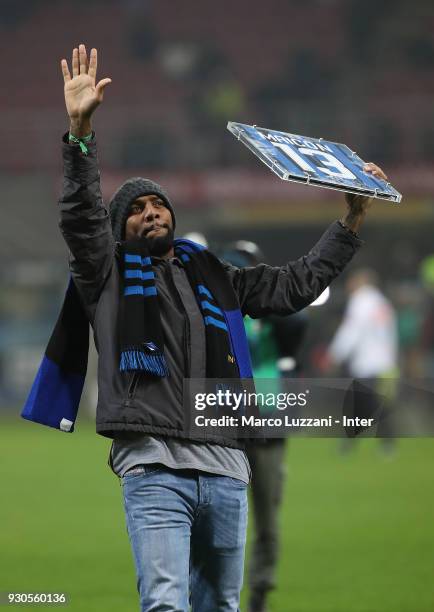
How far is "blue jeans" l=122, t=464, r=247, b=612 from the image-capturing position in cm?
337

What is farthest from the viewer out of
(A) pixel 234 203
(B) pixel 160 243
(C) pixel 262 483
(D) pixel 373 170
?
(A) pixel 234 203

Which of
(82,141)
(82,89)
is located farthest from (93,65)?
(82,141)

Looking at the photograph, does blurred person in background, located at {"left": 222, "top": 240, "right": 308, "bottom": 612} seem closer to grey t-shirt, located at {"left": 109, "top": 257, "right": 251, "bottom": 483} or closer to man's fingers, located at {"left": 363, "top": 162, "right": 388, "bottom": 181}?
man's fingers, located at {"left": 363, "top": 162, "right": 388, "bottom": 181}

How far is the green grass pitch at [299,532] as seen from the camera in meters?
6.16

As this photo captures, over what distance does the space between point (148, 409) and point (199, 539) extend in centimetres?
42

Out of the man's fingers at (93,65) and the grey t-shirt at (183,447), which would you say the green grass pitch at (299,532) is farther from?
the man's fingers at (93,65)

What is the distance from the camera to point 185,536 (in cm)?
344

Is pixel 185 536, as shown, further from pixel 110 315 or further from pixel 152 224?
pixel 152 224

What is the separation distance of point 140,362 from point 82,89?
788 mm

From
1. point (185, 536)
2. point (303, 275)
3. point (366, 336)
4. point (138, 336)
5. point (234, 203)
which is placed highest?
point (234, 203)

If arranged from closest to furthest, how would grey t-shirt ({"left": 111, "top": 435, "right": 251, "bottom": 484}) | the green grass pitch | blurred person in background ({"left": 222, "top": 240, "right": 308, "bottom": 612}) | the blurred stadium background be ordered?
grey t-shirt ({"left": 111, "top": 435, "right": 251, "bottom": 484}) → blurred person in background ({"left": 222, "top": 240, "right": 308, "bottom": 612}) → the green grass pitch → the blurred stadium background

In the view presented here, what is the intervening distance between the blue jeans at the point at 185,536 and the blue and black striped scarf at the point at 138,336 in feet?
1.00

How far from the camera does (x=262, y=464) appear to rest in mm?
5488

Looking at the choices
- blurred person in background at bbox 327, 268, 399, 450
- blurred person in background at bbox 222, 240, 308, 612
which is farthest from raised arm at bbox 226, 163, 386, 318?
blurred person in background at bbox 327, 268, 399, 450
